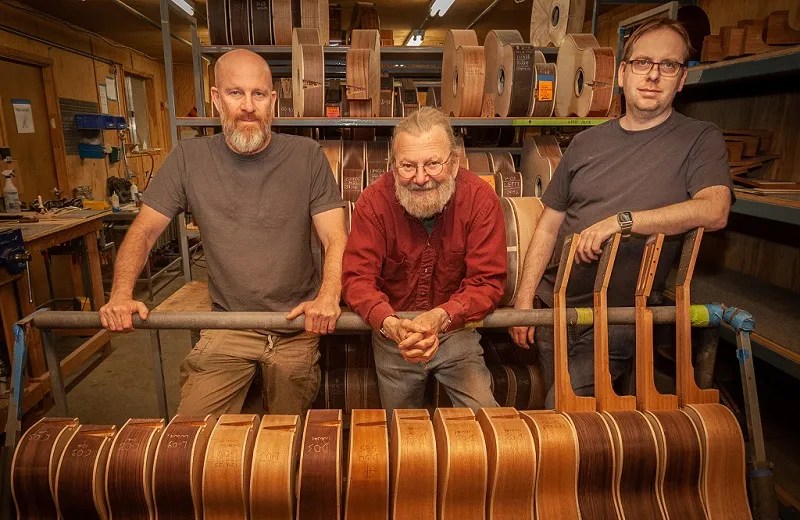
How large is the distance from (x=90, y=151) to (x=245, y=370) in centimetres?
723

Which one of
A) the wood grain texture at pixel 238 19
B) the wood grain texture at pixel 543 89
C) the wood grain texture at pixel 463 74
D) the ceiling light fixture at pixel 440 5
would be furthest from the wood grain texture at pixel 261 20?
the ceiling light fixture at pixel 440 5

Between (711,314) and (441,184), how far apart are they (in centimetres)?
93

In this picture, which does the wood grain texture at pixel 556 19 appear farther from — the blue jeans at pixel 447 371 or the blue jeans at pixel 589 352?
the blue jeans at pixel 447 371

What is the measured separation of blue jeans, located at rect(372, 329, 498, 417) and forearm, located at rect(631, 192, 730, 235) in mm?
773

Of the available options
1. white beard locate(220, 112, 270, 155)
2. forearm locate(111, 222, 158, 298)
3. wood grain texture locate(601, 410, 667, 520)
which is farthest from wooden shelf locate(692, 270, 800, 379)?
forearm locate(111, 222, 158, 298)

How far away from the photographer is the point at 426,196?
1771mm

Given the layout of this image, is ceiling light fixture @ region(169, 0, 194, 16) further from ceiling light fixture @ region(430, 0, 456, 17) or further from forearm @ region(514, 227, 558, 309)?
ceiling light fixture @ region(430, 0, 456, 17)

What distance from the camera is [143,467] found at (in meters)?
1.14

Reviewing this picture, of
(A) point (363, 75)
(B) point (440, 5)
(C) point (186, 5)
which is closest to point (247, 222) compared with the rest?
(A) point (363, 75)

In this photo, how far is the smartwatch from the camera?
1452 mm

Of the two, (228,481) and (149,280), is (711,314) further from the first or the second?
(149,280)

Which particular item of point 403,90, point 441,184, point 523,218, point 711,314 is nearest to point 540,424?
point 711,314

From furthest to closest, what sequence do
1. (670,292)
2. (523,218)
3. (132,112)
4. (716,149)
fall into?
1. (132,112)
2. (670,292)
3. (523,218)
4. (716,149)

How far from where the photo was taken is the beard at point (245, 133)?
2061 mm
